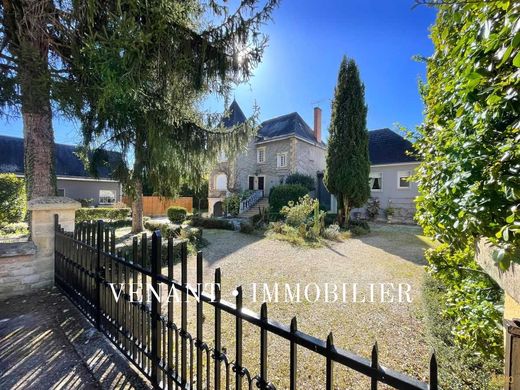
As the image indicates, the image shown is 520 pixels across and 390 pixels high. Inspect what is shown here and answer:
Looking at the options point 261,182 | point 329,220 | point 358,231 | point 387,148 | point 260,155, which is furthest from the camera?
point 260,155

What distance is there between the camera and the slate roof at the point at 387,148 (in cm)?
1530

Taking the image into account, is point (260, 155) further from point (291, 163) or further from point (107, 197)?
point (107, 197)

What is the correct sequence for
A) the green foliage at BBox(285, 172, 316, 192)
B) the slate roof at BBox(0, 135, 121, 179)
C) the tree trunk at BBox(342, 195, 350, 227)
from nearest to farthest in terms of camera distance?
the tree trunk at BBox(342, 195, 350, 227)
the green foliage at BBox(285, 172, 316, 192)
the slate roof at BBox(0, 135, 121, 179)

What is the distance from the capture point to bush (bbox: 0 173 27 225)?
9891mm

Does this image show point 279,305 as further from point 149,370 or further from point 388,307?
point 149,370

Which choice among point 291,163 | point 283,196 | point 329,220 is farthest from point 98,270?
point 291,163

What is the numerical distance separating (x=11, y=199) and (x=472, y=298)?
14.4 m

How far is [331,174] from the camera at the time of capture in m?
12.5

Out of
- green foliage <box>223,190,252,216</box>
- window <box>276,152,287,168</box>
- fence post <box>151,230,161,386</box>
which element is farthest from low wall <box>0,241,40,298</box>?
window <box>276,152,287,168</box>

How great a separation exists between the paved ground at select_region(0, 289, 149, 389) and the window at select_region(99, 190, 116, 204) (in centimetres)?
2212

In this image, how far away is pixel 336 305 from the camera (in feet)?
12.7

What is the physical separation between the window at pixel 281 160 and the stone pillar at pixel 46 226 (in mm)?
15988

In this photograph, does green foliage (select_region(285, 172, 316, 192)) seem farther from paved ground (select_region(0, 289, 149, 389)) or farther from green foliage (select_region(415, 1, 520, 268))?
green foliage (select_region(415, 1, 520, 268))

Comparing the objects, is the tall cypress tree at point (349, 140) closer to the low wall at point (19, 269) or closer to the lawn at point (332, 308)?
the lawn at point (332, 308)
